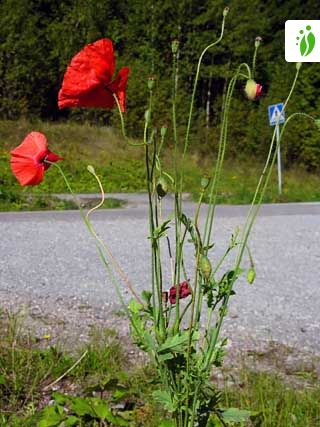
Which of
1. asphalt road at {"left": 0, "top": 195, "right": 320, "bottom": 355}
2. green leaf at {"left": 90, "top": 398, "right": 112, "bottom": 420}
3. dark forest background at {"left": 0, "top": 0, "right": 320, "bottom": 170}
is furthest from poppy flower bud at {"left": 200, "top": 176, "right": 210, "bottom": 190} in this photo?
dark forest background at {"left": 0, "top": 0, "right": 320, "bottom": 170}

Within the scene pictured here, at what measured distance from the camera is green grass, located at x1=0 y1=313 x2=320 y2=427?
6.82 feet

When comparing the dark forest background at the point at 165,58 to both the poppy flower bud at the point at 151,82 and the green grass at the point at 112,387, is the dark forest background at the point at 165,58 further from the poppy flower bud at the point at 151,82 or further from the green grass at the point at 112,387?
the poppy flower bud at the point at 151,82

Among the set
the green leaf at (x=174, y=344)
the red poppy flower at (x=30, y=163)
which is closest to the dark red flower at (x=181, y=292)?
the green leaf at (x=174, y=344)

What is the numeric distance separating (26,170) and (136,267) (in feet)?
14.7

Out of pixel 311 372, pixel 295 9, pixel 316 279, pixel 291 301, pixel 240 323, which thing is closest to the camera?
pixel 311 372

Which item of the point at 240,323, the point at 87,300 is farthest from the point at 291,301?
→ the point at 87,300

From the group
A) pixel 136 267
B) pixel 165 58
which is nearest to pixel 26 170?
pixel 136 267

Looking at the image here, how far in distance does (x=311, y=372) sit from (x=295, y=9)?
34453 millimetres

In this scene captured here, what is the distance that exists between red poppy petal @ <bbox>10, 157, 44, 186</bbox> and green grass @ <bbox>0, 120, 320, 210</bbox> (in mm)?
9682

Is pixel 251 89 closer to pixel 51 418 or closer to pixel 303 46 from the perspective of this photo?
pixel 303 46

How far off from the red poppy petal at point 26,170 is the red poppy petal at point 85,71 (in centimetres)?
15

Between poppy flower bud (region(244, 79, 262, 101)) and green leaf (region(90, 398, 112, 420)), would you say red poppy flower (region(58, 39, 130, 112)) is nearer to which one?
poppy flower bud (region(244, 79, 262, 101))

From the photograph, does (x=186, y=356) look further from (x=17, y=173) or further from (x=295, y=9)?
(x=295, y=9)

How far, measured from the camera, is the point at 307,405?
222 centimetres
